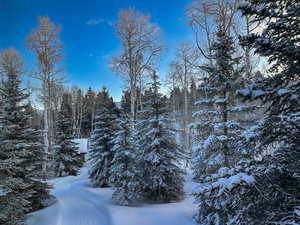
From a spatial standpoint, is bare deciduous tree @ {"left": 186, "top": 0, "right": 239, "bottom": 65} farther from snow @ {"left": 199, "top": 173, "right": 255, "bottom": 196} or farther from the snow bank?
snow @ {"left": 199, "top": 173, "right": 255, "bottom": 196}

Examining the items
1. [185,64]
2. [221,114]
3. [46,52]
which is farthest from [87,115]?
Answer: [221,114]

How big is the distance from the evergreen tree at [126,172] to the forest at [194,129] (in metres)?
0.04

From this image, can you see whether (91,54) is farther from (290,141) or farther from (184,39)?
(290,141)

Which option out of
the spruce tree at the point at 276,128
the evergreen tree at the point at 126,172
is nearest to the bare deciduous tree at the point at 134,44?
the evergreen tree at the point at 126,172

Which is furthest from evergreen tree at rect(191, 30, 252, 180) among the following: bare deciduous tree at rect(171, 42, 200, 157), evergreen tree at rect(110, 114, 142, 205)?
bare deciduous tree at rect(171, 42, 200, 157)

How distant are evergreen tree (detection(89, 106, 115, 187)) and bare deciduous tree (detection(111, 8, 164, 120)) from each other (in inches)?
72.1

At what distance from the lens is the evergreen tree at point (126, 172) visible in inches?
300

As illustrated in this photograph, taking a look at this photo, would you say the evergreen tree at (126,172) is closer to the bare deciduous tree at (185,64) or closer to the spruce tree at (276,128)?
the spruce tree at (276,128)

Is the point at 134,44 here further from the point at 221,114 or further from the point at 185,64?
the point at 221,114

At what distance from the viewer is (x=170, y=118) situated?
8.94 m

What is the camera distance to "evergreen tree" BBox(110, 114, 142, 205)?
763cm

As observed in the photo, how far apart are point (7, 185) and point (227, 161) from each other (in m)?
6.15

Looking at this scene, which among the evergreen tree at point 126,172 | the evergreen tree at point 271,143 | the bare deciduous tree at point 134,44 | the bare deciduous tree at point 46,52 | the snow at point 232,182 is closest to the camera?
the snow at point 232,182

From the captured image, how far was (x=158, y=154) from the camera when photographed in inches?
319
